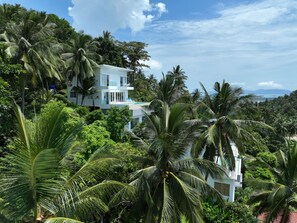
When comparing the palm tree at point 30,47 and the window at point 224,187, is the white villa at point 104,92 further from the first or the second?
the window at point 224,187

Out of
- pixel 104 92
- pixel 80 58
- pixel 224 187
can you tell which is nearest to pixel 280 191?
pixel 224 187

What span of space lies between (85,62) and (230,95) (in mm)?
20817

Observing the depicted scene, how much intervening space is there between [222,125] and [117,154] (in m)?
11.1

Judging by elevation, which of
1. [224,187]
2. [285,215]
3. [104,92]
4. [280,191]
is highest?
[104,92]

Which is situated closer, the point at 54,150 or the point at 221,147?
the point at 54,150

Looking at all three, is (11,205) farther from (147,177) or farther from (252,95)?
(252,95)

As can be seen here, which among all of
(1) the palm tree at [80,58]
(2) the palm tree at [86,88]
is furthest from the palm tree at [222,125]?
(2) the palm tree at [86,88]

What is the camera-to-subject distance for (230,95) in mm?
20188

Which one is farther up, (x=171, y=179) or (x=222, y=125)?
(x=222, y=125)

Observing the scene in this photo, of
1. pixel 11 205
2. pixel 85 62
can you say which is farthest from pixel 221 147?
pixel 85 62

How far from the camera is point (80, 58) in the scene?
3622 cm

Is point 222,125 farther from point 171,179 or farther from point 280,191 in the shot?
point 171,179

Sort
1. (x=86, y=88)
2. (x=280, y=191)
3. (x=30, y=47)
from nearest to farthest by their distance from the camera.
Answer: (x=280, y=191), (x=30, y=47), (x=86, y=88)

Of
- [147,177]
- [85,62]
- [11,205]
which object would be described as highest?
[85,62]
